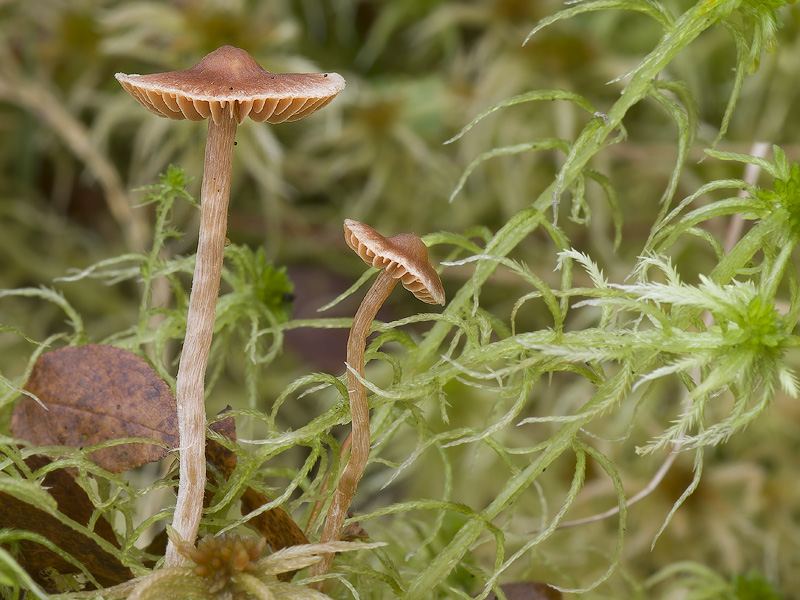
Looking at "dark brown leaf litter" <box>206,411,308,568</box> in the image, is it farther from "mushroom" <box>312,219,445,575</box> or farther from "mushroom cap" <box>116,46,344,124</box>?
"mushroom cap" <box>116,46,344,124</box>

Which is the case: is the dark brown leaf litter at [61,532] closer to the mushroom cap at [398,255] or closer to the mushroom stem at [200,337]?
the mushroom stem at [200,337]

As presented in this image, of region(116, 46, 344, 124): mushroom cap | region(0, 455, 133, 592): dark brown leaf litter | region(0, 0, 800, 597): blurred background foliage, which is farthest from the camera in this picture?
region(0, 0, 800, 597): blurred background foliage

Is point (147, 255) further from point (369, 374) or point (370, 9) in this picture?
point (370, 9)

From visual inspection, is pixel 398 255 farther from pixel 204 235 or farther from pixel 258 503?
pixel 258 503

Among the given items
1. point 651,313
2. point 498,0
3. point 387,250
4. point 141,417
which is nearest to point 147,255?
point 141,417

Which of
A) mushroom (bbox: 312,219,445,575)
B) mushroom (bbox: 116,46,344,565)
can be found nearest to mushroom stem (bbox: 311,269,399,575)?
mushroom (bbox: 312,219,445,575)

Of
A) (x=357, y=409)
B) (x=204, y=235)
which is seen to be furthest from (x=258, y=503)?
(x=204, y=235)

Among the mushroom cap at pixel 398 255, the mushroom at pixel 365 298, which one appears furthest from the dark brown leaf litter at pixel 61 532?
the mushroom cap at pixel 398 255
